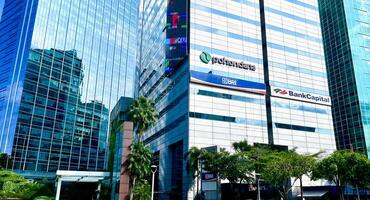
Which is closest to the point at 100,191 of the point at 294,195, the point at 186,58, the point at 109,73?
the point at 186,58

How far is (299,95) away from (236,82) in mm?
19341

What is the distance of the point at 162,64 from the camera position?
83312 mm

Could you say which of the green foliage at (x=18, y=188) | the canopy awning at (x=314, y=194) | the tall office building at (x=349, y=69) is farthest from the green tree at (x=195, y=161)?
the tall office building at (x=349, y=69)

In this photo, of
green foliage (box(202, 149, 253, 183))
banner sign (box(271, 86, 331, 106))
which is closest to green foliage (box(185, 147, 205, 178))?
green foliage (box(202, 149, 253, 183))

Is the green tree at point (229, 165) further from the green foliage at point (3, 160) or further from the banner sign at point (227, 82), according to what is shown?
the green foliage at point (3, 160)

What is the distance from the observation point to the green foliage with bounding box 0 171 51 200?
62969 millimetres

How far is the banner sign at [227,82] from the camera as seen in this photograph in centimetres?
6500

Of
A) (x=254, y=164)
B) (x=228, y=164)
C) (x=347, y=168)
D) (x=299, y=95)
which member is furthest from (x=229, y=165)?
(x=299, y=95)

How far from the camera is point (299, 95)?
3000 inches

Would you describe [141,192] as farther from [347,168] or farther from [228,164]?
[347,168]

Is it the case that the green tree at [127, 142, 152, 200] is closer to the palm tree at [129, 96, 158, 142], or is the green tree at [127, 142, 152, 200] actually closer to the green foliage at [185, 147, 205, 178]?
the palm tree at [129, 96, 158, 142]

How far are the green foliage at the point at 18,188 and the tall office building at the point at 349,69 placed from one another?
280ft

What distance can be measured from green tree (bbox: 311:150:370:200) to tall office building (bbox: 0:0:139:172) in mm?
100957

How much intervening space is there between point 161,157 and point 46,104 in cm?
6613
